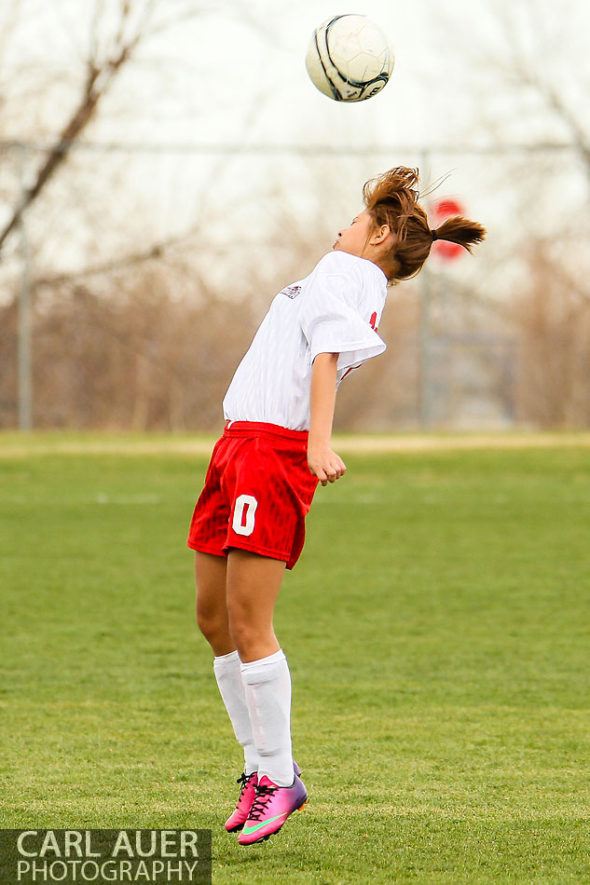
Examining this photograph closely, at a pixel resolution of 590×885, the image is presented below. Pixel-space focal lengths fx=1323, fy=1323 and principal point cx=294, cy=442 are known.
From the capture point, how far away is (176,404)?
15.0m

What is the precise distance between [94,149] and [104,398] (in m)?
2.74

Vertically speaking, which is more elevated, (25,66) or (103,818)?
(25,66)

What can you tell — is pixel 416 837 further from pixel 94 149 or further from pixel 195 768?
pixel 94 149

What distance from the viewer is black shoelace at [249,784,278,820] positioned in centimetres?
295

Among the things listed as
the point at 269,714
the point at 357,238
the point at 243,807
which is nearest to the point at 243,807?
the point at 243,807

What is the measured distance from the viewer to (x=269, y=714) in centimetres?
304

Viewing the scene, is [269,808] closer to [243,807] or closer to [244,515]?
[243,807]

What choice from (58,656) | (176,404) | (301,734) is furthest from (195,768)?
(176,404)

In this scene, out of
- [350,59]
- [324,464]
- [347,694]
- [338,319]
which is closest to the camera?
[324,464]

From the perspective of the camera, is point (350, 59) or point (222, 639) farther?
point (350, 59)

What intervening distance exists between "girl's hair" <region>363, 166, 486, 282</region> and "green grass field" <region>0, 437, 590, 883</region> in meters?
1.33

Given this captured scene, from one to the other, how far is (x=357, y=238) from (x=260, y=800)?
1339 millimetres

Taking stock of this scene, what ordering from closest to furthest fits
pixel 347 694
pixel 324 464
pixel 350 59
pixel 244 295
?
pixel 324 464
pixel 350 59
pixel 347 694
pixel 244 295

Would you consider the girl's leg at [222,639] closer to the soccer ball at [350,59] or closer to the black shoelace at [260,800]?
the black shoelace at [260,800]
